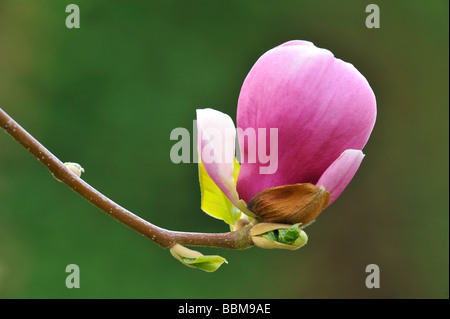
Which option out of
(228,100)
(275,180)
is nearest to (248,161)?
(275,180)

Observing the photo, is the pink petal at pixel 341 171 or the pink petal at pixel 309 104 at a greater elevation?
the pink petal at pixel 309 104

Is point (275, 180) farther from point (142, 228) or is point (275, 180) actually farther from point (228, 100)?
point (228, 100)

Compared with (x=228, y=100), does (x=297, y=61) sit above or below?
below

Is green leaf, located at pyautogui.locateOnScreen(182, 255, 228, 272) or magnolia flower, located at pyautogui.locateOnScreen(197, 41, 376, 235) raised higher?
magnolia flower, located at pyautogui.locateOnScreen(197, 41, 376, 235)

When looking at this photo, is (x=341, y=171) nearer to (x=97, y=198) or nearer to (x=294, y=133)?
(x=294, y=133)

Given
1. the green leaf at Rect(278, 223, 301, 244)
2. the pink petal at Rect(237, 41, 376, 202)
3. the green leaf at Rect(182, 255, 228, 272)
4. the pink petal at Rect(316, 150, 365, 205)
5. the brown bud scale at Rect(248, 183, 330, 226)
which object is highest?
the pink petal at Rect(237, 41, 376, 202)

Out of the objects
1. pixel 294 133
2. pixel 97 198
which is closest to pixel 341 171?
pixel 294 133
